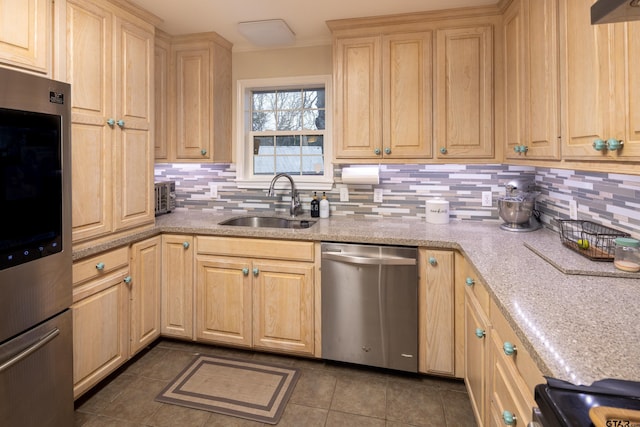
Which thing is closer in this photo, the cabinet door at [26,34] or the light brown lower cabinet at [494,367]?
the light brown lower cabinet at [494,367]

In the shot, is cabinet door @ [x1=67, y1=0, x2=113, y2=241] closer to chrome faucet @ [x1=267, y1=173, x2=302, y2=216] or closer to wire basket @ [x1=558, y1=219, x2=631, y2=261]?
chrome faucet @ [x1=267, y1=173, x2=302, y2=216]

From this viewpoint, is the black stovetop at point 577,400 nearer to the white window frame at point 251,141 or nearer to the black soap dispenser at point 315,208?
the black soap dispenser at point 315,208

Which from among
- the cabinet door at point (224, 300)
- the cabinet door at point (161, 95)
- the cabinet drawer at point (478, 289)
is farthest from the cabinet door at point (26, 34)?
the cabinet drawer at point (478, 289)

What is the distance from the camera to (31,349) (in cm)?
153

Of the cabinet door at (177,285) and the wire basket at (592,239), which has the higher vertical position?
the wire basket at (592,239)

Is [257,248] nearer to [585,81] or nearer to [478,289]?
[478,289]

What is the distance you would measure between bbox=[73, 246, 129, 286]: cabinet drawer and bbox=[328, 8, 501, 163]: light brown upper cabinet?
163 cm

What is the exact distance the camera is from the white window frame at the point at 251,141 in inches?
120

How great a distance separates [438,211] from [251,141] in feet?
5.75

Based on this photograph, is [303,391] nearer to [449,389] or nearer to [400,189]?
[449,389]

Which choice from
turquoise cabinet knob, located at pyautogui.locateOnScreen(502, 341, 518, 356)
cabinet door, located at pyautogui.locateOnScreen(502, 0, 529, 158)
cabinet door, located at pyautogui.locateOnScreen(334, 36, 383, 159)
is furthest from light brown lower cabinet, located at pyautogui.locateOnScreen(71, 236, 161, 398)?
cabinet door, located at pyautogui.locateOnScreen(502, 0, 529, 158)

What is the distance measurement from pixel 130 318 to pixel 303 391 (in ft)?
4.03

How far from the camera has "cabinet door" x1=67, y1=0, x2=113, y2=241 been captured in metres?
1.93

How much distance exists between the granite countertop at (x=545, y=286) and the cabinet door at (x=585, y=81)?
484 mm
